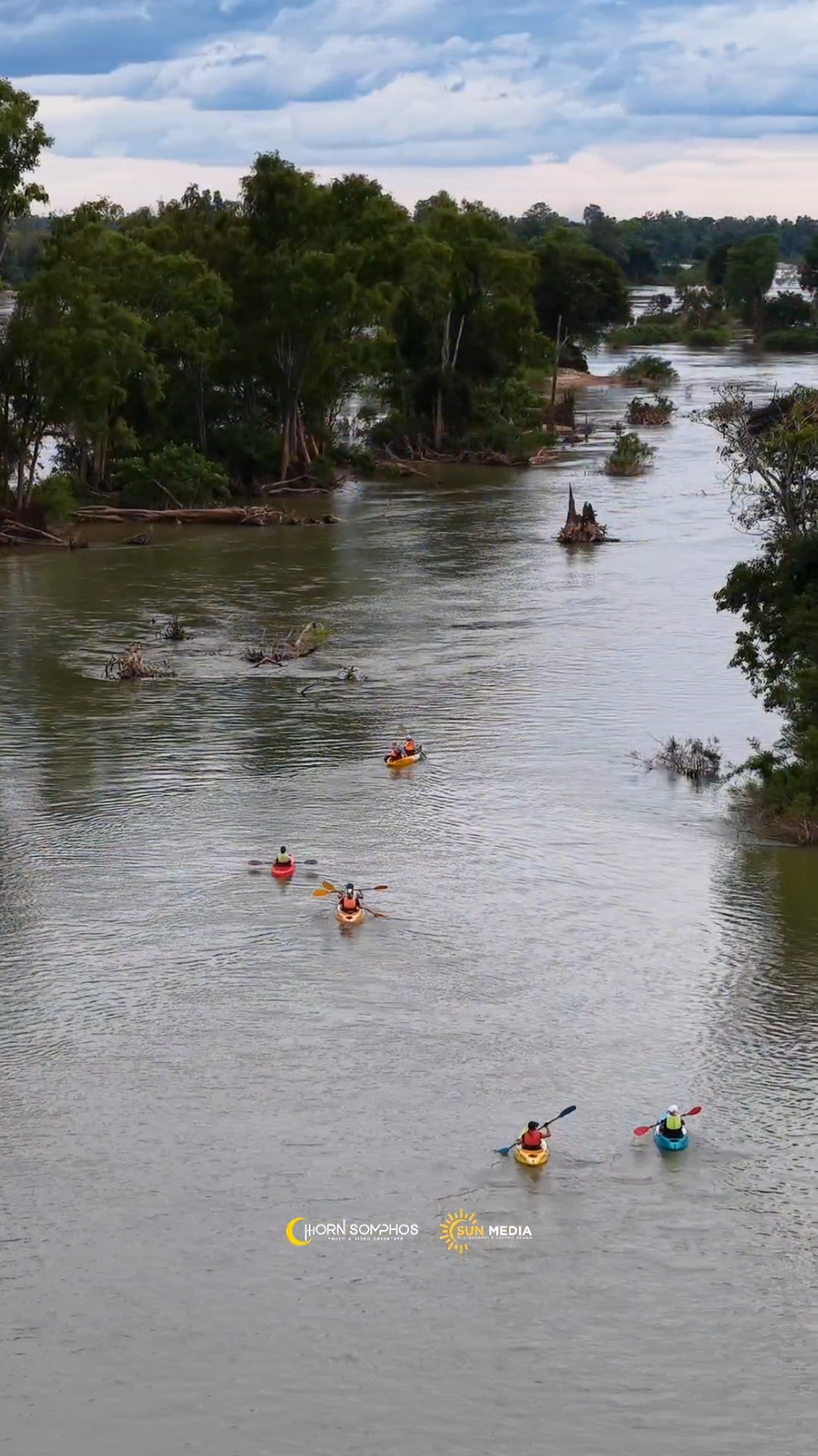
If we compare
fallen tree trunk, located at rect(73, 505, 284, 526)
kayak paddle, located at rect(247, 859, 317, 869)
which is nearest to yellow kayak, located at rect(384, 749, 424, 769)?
kayak paddle, located at rect(247, 859, 317, 869)

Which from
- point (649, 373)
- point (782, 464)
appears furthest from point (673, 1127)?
point (649, 373)

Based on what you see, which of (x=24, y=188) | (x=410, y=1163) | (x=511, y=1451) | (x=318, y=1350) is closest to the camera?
(x=511, y=1451)

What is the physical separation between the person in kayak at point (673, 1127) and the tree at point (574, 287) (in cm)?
9026

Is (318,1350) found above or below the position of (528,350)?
below

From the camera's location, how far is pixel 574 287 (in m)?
109

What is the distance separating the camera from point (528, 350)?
296 ft

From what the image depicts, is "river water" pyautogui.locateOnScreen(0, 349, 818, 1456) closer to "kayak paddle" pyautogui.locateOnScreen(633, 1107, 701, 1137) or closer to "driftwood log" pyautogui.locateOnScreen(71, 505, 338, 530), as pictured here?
"kayak paddle" pyautogui.locateOnScreen(633, 1107, 701, 1137)

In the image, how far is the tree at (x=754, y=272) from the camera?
535ft

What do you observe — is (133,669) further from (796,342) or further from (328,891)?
(796,342)

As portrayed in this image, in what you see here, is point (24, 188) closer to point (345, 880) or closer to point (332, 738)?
point (332, 738)

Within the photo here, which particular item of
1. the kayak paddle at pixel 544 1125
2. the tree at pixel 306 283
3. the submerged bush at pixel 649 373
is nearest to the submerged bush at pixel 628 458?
the tree at pixel 306 283

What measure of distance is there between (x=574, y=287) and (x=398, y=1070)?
90.3 metres

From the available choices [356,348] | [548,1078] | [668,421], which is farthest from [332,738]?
[668,421]

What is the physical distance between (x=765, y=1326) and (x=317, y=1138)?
593 centimetres
